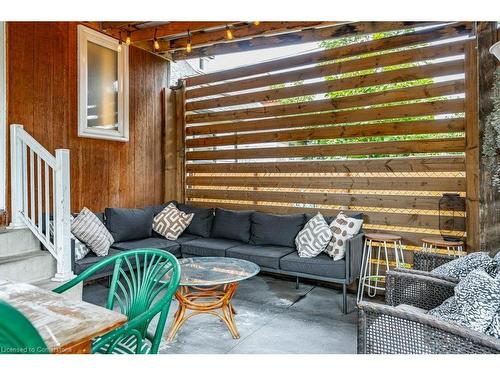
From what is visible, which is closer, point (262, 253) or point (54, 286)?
point (54, 286)

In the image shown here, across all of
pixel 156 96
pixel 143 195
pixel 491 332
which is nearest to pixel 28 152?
pixel 143 195

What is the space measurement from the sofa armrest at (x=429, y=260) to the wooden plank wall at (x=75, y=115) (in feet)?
12.1

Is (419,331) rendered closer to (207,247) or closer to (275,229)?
(275,229)

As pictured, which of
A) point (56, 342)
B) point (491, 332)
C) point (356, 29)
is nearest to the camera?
point (56, 342)

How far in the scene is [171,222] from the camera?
4801 mm

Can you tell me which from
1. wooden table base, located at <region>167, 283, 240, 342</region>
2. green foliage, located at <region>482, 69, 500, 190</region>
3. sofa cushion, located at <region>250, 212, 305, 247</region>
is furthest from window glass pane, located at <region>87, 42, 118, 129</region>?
green foliage, located at <region>482, 69, 500, 190</region>

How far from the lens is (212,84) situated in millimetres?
5324

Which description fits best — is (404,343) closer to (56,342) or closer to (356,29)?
(56,342)

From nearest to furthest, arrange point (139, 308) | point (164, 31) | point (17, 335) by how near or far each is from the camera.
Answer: point (17, 335), point (139, 308), point (164, 31)

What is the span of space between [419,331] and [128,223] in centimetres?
364

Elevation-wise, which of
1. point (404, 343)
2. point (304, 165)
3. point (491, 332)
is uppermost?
point (304, 165)

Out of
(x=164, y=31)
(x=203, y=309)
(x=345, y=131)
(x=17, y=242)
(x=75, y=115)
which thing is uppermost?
(x=164, y=31)

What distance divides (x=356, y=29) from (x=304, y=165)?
65.9 inches

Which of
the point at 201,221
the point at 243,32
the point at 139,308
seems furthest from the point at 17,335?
the point at 243,32
